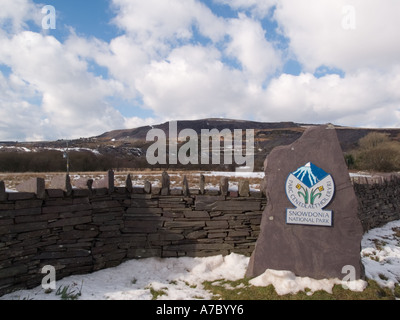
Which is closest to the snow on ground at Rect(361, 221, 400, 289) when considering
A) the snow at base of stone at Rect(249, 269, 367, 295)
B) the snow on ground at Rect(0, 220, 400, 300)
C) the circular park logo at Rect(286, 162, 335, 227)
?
the snow on ground at Rect(0, 220, 400, 300)

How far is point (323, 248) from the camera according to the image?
485 cm

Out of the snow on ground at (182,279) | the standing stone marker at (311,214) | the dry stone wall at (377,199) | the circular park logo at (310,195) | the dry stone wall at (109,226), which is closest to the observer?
the snow on ground at (182,279)

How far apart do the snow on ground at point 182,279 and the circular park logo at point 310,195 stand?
0.97 m

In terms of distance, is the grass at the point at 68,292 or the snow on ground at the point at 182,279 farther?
the snow on ground at the point at 182,279

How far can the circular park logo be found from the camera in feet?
16.1

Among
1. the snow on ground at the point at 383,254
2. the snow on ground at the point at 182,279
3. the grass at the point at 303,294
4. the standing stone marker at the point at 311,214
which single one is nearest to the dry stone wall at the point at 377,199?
the snow on ground at the point at 383,254

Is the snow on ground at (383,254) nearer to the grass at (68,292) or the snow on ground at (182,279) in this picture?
the snow on ground at (182,279)

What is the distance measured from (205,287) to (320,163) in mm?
2938

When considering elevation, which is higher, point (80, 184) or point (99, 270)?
point (80, 184)

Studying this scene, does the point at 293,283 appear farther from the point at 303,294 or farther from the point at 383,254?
the point at 383,254

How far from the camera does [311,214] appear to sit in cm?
494

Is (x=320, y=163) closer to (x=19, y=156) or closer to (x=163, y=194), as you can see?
(x=163, y=194)

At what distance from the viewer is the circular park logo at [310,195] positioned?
4.90 metres
